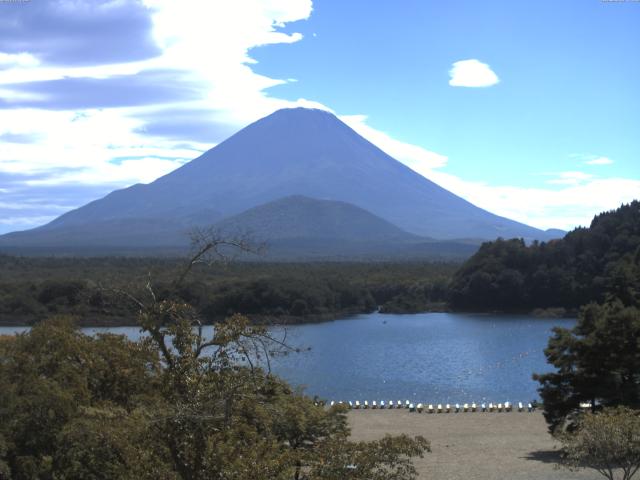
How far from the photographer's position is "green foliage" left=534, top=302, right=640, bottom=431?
18.0 m

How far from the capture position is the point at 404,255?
138375 mm

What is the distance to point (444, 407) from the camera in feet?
87.5

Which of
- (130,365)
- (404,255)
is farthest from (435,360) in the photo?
(404,255)

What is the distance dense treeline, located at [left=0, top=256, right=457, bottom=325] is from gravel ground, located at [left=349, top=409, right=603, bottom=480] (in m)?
18.7

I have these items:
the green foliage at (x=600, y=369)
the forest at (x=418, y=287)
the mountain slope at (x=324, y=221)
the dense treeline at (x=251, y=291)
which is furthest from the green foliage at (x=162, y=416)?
the mountain slope at (x=324, y=221)

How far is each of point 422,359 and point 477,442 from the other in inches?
760

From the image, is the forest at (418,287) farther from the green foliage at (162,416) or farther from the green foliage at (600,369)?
the green foliage at (162,416)

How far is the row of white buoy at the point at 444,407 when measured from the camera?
25.9 metres

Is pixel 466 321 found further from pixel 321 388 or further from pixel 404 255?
pixel 404 255

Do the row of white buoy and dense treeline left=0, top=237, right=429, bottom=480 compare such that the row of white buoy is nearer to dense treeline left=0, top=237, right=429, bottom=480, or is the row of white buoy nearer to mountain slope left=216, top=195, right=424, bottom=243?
dense treeline left=0, top=237, right=429, bottom=480

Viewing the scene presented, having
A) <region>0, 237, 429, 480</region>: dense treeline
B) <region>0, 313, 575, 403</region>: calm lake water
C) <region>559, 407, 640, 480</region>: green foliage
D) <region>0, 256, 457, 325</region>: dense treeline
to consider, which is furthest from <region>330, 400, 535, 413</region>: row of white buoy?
<region>0, 256, 457, 325</region>: dense treeline

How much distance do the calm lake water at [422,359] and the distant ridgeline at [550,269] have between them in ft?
15.7

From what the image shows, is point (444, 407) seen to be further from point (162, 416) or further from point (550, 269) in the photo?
point (550, 269)

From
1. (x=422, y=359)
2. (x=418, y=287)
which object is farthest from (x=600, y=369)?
(x=418, y=287)
